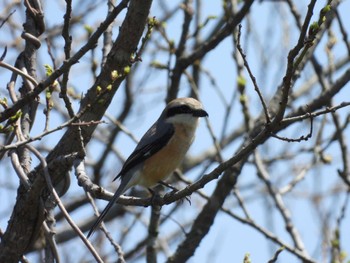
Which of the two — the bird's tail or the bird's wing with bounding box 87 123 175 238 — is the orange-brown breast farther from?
the bird's tail

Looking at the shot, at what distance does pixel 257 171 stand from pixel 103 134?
2.90 m

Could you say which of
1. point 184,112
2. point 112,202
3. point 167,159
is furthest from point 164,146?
point 112,202

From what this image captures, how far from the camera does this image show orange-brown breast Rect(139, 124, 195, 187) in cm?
439

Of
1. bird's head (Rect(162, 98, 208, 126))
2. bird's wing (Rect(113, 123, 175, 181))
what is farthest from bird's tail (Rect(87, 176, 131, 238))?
bird's head (Rect(162, 98, 208, 126))

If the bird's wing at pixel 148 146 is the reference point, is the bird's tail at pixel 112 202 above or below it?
below

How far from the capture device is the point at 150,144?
4.43 m

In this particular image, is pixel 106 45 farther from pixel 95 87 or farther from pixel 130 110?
pixel 130 110

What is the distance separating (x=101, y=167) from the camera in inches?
266

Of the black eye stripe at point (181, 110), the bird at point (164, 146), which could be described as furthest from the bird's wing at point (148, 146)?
the black eye stripe at point (181, 110)

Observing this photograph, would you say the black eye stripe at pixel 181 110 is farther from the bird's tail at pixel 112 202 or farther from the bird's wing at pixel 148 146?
the bird's tail at pixel 112 202

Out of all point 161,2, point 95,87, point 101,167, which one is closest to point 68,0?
point 95,87

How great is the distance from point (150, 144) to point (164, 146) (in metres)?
0.10

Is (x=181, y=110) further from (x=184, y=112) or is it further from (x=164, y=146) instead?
(x=164, y=146)

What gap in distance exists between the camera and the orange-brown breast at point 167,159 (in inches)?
173
